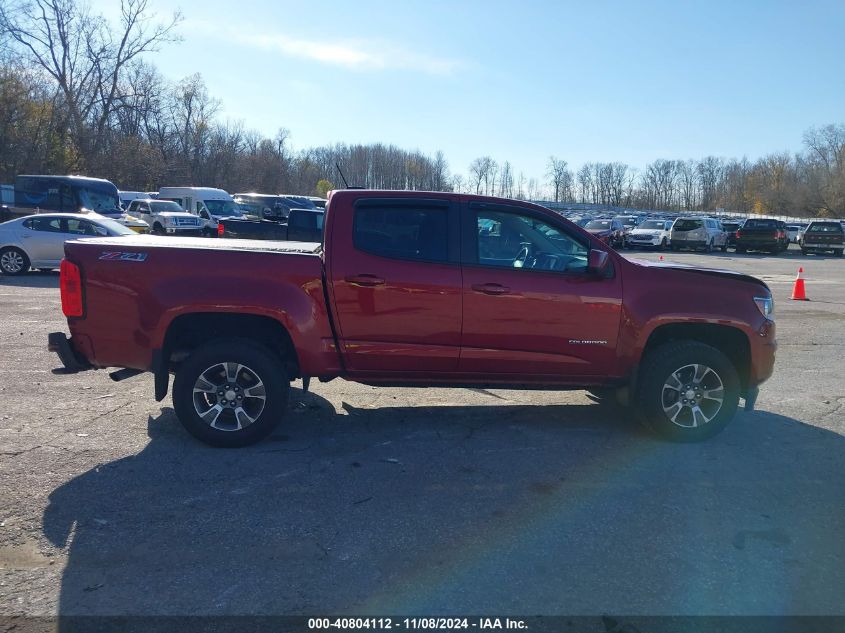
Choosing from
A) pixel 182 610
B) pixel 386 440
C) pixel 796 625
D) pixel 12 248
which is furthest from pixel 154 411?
pixel 12 248

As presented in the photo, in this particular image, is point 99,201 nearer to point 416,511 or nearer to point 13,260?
point 13,260

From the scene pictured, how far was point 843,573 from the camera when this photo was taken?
3887 mm

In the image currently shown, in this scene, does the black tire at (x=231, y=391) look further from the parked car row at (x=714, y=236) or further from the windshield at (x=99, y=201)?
the parked car row at (x=714, y=236)

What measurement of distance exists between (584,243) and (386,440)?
2.29 meters

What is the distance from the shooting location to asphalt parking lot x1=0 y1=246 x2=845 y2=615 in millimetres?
3596

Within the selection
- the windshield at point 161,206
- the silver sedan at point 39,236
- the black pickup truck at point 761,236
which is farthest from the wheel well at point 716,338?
the black pickup truck at point 761,236

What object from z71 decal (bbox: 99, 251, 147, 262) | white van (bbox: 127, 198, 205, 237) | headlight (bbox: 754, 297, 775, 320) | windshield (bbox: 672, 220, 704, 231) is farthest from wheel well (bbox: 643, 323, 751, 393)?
windshield (bbox: 672, 220, 704, 231)

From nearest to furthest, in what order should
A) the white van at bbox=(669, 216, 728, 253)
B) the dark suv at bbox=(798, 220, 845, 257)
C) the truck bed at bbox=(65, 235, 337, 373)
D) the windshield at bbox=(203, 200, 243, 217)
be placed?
the truck bed at bbox=(65, 235, 337, 373) < the windshield at bbox=(203, 200, 243, 217) < the white van at bbox=(669, 216, 728, 253) < the dark suv at bbox=(798, 220, 845, 257)

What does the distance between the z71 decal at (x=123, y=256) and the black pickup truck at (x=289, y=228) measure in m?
12.4

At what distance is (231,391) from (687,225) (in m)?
34.7

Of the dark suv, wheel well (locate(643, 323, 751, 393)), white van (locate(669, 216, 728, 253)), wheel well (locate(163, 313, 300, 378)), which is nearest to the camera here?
wheel well (locate(163, 313, 300, 378))

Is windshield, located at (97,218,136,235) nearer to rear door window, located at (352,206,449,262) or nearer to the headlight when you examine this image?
rear door window, located at (352,206,449,262)

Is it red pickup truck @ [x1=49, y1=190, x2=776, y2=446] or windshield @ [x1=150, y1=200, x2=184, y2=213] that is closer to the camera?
red pickup truck @ [x1=49, y1=190, x2=776, y2=446]

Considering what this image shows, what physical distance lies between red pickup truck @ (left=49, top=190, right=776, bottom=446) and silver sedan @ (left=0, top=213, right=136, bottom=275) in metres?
12.9
